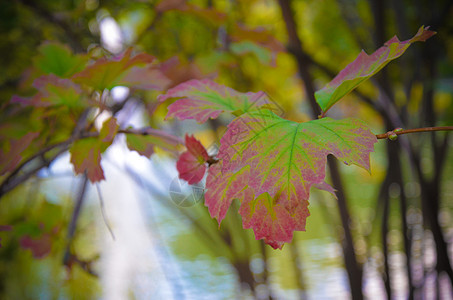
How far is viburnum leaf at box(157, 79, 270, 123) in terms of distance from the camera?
30 cm

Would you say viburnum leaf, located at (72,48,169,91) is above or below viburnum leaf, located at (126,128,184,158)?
above

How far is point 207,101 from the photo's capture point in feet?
1.02

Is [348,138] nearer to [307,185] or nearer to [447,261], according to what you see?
[307,185]

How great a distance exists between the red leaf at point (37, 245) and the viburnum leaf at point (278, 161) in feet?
1.08

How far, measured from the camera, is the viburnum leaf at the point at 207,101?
301mm

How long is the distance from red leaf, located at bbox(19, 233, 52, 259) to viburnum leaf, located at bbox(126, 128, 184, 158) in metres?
0.25

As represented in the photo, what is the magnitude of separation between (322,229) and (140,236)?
1028 mm

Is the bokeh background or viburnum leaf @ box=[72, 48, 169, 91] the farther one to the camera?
the bokeh background

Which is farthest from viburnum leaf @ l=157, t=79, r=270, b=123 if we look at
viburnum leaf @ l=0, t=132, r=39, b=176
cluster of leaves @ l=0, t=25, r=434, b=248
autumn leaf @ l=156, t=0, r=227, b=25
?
autumn leaf @ l=156, t=0, r=227, b=25

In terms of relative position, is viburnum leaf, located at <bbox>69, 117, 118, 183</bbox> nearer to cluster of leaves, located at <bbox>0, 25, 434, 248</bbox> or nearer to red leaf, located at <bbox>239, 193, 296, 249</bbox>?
cluster of leaves, located at <bbox>0, 25, 434, 248</bbox>

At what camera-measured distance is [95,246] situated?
5.78 feet

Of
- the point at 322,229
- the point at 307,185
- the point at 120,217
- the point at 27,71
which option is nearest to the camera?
the point at 307,185

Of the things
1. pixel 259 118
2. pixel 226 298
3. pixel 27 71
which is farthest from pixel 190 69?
pixel 226 298

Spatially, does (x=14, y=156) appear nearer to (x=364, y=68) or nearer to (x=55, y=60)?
(x=55, y=60)
